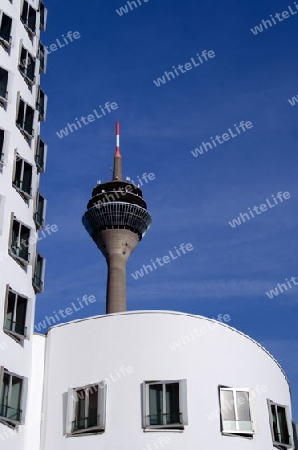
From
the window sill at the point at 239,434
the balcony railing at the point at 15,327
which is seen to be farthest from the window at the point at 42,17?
the window sill at the point at 239,434

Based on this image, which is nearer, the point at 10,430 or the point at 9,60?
the point at 10,430

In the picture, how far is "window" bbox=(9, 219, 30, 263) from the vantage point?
82.7 ft

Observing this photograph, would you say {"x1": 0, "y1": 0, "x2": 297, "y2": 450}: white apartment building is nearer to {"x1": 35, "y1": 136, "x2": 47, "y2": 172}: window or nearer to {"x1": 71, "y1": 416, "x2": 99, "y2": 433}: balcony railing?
{"x1": 71, "y1": 416, "x2": 99, "y2": 433}: balcony railing

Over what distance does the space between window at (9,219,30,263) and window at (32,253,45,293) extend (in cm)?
128

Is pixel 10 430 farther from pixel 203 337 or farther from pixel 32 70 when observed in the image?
pixel 32 70

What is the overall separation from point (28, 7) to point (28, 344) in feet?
58.9

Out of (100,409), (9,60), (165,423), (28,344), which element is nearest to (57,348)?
(28,344)

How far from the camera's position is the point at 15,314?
79.6ft

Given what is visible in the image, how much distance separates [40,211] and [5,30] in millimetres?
8765

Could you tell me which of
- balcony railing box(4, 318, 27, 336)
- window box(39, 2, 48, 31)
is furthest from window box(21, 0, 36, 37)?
balcony railing box(4, 318, 27, 336)

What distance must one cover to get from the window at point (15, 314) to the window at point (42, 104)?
1104 cm

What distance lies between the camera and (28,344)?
82.3 feet

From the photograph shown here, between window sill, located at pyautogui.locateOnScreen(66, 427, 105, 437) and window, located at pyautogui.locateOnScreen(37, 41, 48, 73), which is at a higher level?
window, located at pyautogui.locateOnScreen(37, 41, 48, 73)

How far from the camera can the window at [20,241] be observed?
82.7 ft
